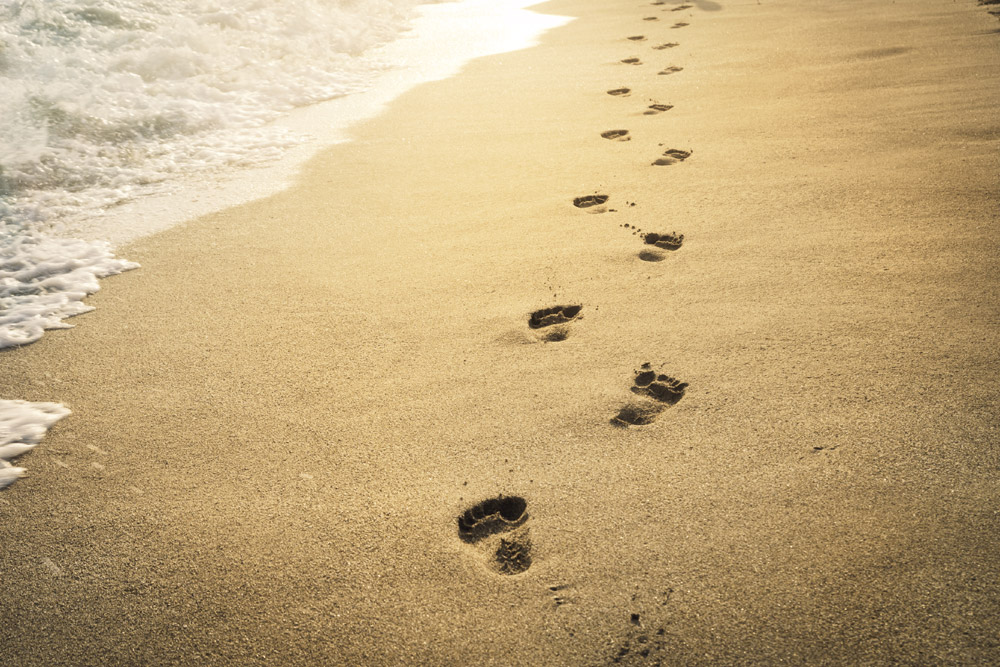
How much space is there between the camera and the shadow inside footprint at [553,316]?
6.71 ft

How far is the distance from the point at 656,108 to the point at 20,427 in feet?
10.6

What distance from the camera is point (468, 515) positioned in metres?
1.43

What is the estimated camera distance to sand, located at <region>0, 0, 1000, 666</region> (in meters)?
1.21

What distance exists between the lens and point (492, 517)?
1423mm

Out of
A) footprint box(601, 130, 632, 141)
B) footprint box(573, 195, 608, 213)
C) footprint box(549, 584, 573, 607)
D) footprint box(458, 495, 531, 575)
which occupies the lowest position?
footprint box(549, 584, 573, 607)

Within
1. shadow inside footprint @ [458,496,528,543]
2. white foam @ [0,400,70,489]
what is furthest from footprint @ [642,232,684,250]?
white foam @ [0,400,70,489]

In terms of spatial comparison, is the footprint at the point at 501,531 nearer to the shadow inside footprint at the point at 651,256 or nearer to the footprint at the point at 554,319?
the footprint at the point at 554,319

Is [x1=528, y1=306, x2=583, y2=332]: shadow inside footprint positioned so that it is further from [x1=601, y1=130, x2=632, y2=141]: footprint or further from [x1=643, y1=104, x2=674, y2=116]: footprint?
[x1=643, y1=104, x2=674, y2=116]: footprint

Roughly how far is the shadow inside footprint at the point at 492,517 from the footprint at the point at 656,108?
2.76m

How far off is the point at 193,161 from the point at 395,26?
384 cm

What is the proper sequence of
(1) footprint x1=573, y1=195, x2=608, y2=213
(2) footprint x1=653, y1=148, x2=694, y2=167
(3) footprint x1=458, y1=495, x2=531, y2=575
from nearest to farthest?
(3) footprint x1=458, y1=495, x2=531, y2=575
(1) footprint x1=573, y1=195, x2=608, y2=213
(2) footprint x1=653, y1=148, x2=694, y2=167

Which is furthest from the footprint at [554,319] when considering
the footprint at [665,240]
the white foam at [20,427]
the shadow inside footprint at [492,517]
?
the white foam at [20,427]

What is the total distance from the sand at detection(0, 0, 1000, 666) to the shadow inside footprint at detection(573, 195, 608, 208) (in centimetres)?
4

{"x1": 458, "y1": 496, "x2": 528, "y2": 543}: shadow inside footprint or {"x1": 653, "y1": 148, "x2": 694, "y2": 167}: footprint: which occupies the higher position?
{"x1": 653, "y1": 148, "x2": 694, "y2": 167}: footprint
